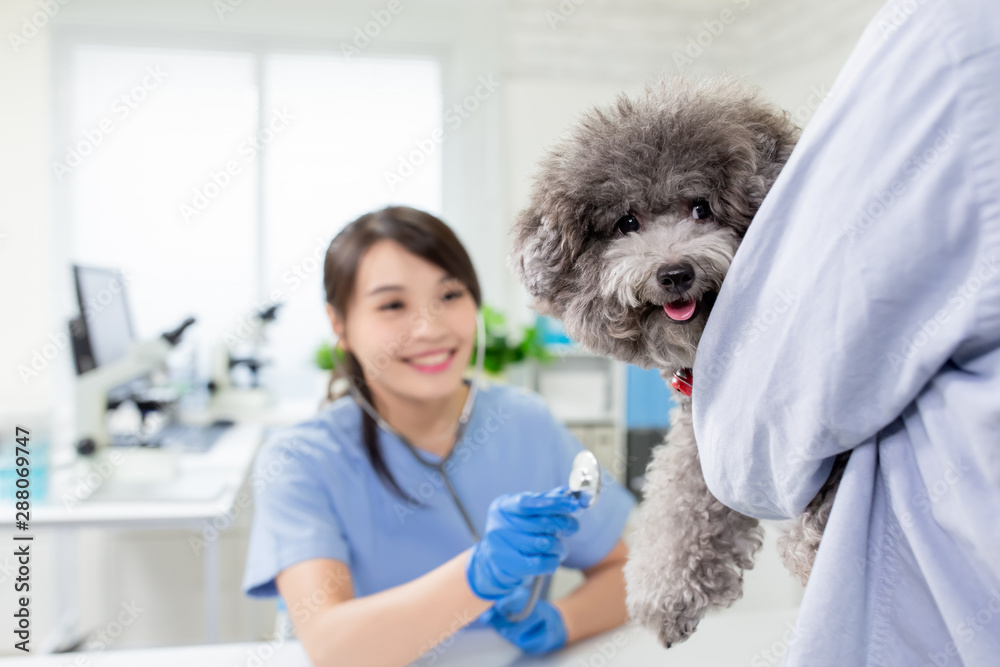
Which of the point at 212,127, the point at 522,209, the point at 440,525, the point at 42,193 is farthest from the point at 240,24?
the point at 522,209

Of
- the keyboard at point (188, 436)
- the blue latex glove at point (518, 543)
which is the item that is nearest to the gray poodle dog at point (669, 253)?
the blue latex glove at point (518, 543)

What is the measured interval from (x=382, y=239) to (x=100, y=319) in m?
1.26

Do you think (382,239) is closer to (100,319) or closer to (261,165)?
(100,319)

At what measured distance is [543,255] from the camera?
507mm

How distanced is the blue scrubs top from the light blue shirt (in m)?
0.80

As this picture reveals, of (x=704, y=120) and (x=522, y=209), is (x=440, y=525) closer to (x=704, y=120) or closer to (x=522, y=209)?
(x=522, y=209)

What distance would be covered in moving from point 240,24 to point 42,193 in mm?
1244

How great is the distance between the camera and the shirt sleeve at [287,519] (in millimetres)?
1039

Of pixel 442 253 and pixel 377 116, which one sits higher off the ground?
pixel 377 116

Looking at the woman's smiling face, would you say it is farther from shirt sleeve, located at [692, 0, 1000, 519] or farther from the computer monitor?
the computer monitor

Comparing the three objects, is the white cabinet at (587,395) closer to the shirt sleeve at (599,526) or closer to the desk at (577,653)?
the shirt sleeve at (599,526)

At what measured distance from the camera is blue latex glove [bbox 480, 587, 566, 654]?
0.94 metres

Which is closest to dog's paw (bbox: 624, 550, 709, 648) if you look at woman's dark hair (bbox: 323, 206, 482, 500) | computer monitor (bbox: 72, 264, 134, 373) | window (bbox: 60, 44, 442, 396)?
woman's dark hair (bbox: 323, 206, 482, 500)

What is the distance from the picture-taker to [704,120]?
46 cm
